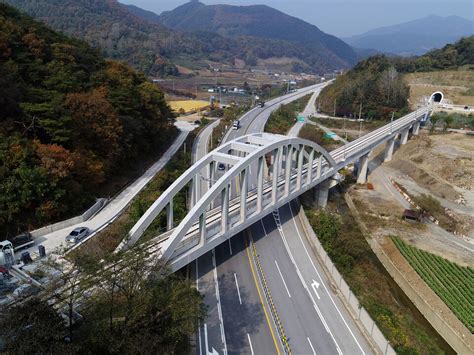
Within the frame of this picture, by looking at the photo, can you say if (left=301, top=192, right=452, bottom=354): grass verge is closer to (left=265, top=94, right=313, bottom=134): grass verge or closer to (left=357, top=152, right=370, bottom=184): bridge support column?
(left=357, top=152, right=370, bottom=184): bridge support column

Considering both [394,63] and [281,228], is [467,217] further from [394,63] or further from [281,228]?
[394,63]

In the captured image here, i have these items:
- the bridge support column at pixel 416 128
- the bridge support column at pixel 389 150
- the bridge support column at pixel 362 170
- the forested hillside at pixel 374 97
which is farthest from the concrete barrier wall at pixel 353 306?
the forested hillside at pixel 374 97

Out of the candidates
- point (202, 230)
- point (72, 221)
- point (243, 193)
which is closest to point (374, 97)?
point (243, 193)

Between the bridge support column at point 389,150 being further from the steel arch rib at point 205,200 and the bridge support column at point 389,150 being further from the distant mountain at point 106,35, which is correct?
the distant mountain at point 106,35

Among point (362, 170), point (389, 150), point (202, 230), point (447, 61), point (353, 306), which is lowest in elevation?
point (353, 306)

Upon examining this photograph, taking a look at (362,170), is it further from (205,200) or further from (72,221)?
(72,221)

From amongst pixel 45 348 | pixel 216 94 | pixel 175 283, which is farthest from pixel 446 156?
pixel 216 94

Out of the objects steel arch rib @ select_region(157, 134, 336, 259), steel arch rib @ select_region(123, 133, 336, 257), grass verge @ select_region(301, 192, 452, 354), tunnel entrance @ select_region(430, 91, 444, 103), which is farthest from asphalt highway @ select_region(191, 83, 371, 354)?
tunnel entrance @ select_region(430, 91, 444, 103)
